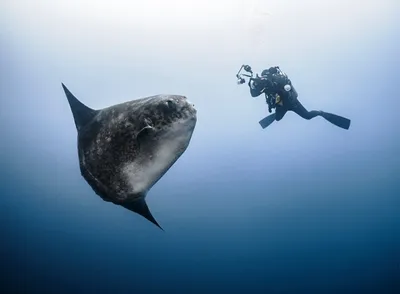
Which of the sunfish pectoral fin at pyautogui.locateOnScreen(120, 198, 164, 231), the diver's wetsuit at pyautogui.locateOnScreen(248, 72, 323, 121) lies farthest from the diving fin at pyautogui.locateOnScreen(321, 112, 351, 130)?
the sunfish pectoral fin at pyautogui.locateOnScreen(120, 198, 164, 231)

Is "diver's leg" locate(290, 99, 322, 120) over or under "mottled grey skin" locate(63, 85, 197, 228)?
over

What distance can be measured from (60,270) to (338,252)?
41131 mm

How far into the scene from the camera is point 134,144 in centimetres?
252

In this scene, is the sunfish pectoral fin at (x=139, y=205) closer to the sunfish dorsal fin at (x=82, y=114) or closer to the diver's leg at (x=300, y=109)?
the sunfish dorsal fin at (x=82, y=114)

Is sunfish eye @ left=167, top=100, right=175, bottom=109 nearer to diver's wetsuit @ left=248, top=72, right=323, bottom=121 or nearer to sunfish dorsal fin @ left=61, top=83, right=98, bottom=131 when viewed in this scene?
sunfish dorsal fin @ left=61, top=83, right=98, bottom=131

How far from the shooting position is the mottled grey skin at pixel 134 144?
243 cm

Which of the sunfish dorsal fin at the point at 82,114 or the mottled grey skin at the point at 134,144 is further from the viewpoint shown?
the sunfish dorsal fin at the point at 82,114

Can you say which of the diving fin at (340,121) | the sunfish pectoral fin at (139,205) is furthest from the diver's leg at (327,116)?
the sunfish pectoral fin at (139,205)

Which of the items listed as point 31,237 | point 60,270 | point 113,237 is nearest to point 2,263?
point 60,270

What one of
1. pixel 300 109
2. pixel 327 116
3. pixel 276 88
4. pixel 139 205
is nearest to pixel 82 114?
pixel 139 205

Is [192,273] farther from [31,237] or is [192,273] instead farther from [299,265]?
[31,237]

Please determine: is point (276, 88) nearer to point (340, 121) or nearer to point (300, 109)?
Result: point (300, 109)

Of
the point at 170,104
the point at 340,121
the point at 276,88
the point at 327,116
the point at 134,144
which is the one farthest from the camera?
the point at 327,116

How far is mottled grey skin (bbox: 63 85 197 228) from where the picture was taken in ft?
7.98
